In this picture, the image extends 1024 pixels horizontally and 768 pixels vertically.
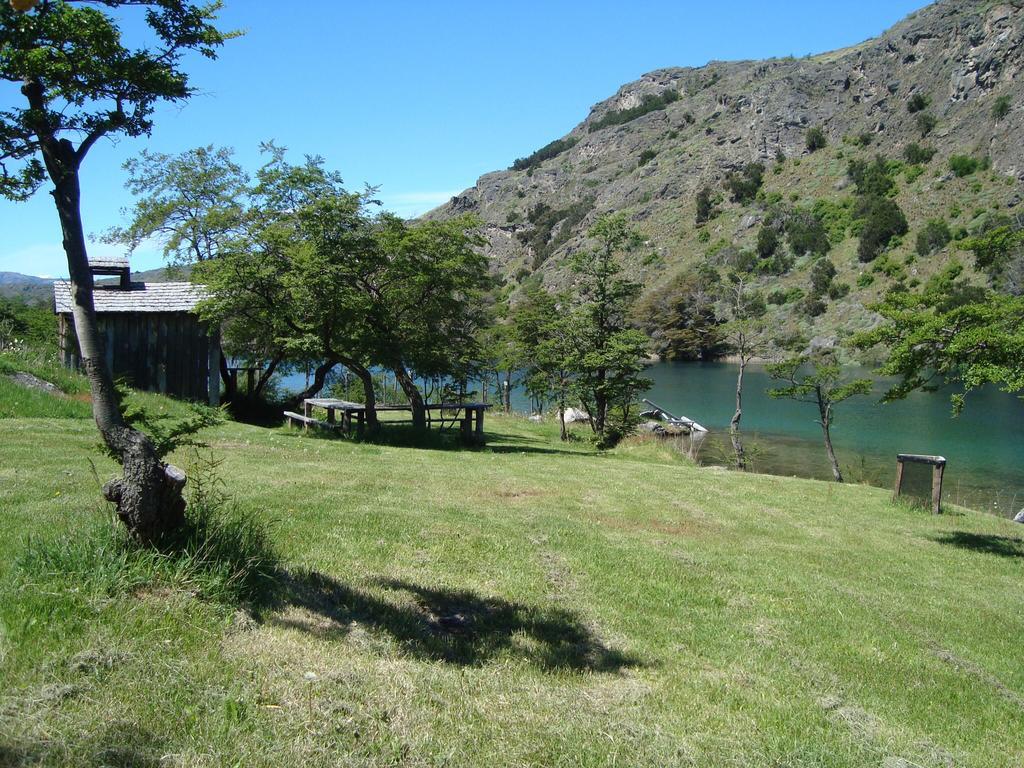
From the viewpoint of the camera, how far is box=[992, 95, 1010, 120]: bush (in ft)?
235

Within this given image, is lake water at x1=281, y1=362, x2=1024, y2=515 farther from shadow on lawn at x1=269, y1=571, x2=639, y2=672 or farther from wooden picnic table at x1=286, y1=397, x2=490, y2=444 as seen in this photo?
shadow on lawn at x1=269, y1=571, x2=639, y2=672

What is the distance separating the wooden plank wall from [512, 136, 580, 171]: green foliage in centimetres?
15107

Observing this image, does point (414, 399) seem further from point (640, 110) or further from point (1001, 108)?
point (640, 110)

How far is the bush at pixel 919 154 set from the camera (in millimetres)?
76312

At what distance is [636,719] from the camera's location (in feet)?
14.3

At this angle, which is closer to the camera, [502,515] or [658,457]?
[502,515]

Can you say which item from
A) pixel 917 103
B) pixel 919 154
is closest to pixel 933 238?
pixel 919 154

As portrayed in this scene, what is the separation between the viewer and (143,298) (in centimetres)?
2103

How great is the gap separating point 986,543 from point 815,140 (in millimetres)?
93892

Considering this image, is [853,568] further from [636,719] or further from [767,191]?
[767,191]

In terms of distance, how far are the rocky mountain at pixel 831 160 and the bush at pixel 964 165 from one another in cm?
11

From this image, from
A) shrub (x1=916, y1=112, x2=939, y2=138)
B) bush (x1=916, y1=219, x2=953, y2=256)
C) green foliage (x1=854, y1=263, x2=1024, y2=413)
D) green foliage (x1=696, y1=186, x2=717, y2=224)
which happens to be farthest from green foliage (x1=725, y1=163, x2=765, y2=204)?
green foliage (x1=854, y1=263, x2=1024, y2=413)

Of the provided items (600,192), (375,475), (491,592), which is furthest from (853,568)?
(600,192)

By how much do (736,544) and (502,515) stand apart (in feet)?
10.1
